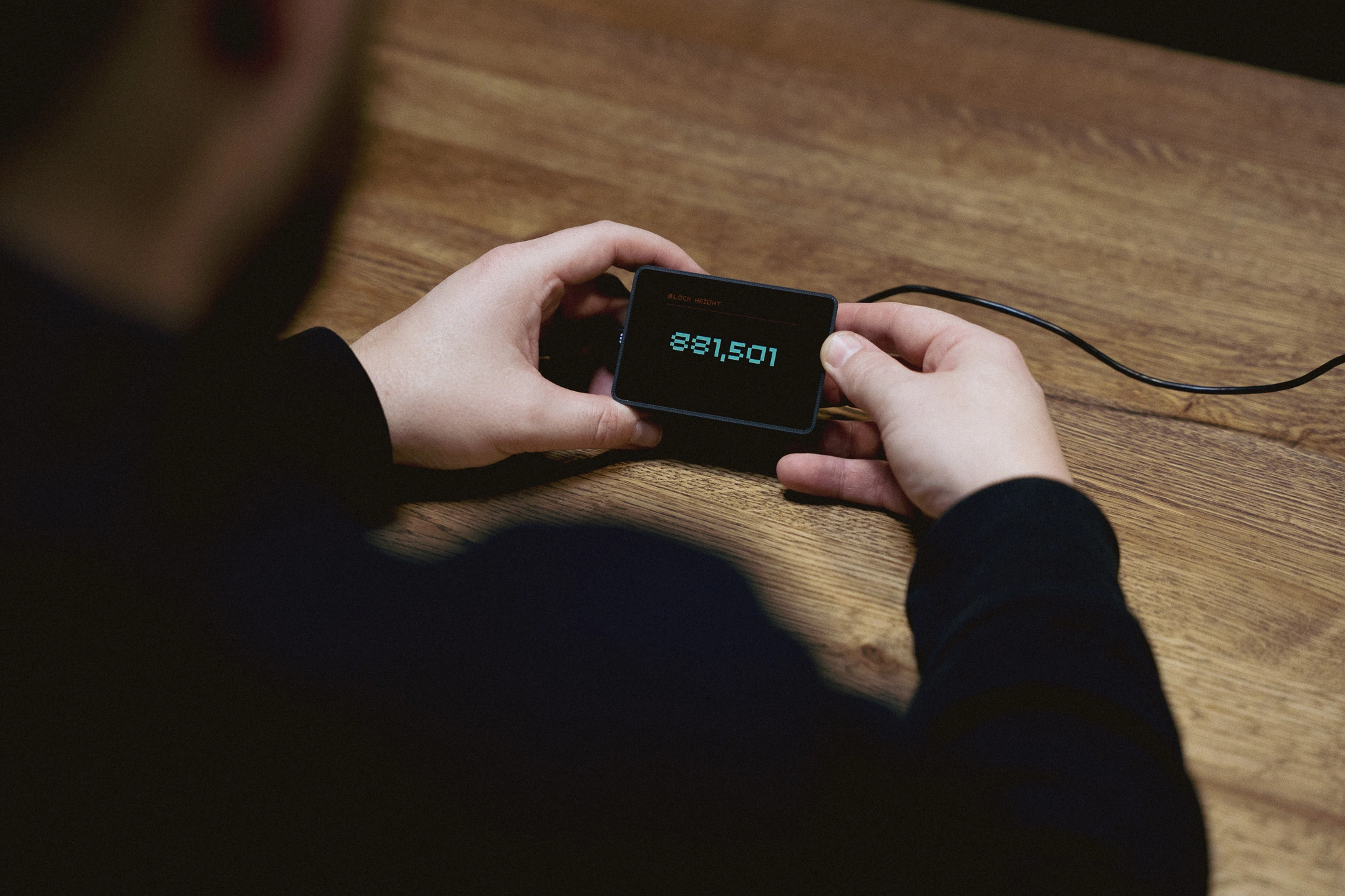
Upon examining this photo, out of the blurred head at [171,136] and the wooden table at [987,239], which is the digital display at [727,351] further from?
the blurred head at [171,136]

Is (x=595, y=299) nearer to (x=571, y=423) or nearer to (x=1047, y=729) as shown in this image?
(x=571, y=423)

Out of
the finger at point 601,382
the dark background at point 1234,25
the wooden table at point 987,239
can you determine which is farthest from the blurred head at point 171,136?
the dark background at point 1234,25

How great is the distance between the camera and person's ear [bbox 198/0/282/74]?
1.11m

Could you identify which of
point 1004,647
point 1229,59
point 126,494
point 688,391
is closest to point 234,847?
point 126,494

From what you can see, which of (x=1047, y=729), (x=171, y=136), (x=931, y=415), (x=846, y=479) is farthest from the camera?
(x=171, y=136)

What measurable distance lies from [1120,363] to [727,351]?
1.70 feet

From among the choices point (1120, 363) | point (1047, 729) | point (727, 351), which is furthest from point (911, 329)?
point (1047, 729)

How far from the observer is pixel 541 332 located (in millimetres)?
842

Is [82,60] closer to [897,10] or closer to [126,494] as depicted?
[126,494]

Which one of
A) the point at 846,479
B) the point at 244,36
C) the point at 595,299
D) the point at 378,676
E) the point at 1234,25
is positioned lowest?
the point at 378,676

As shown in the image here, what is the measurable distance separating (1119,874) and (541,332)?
749 mm

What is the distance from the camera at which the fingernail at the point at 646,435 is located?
77cm

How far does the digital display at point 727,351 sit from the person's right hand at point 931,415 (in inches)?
1.5

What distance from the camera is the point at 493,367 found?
732 millimetres
